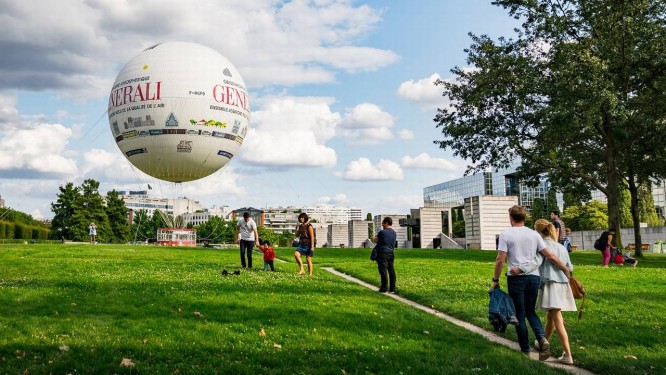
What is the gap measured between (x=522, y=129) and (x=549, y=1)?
7.82 metres

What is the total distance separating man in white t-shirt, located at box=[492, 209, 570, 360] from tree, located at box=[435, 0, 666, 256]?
21.6 m

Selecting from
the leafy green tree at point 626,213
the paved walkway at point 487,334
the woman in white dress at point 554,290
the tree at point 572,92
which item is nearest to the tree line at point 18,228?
the tree at point 572,92

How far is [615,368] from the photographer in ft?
27.8

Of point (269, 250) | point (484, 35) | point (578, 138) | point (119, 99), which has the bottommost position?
point (269, 250)

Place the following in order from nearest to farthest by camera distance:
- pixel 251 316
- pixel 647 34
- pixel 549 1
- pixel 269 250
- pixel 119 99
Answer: pixel 251 316 → pixel 269 250 → pixel 647 34 → pixel 549 1 → pixel 119 99

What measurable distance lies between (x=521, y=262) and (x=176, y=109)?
29407 mm

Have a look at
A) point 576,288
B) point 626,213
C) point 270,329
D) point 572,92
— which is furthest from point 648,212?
point 270,329

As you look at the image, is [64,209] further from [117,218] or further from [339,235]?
[339,235]

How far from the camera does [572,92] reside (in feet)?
97.7

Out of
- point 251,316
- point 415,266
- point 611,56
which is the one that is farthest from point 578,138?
point 251,316

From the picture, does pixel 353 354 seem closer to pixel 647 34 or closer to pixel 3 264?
pixel 3 264

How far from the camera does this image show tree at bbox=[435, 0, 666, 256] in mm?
30016

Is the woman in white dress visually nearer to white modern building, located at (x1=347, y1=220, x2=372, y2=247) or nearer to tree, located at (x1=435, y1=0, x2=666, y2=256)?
tree, located at (x1=435, y1=0, x2=666, y2=256)

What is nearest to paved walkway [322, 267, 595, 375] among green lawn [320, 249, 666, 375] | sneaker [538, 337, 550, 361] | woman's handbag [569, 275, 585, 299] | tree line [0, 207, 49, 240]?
sneaker [538, 337, 550, 361]
